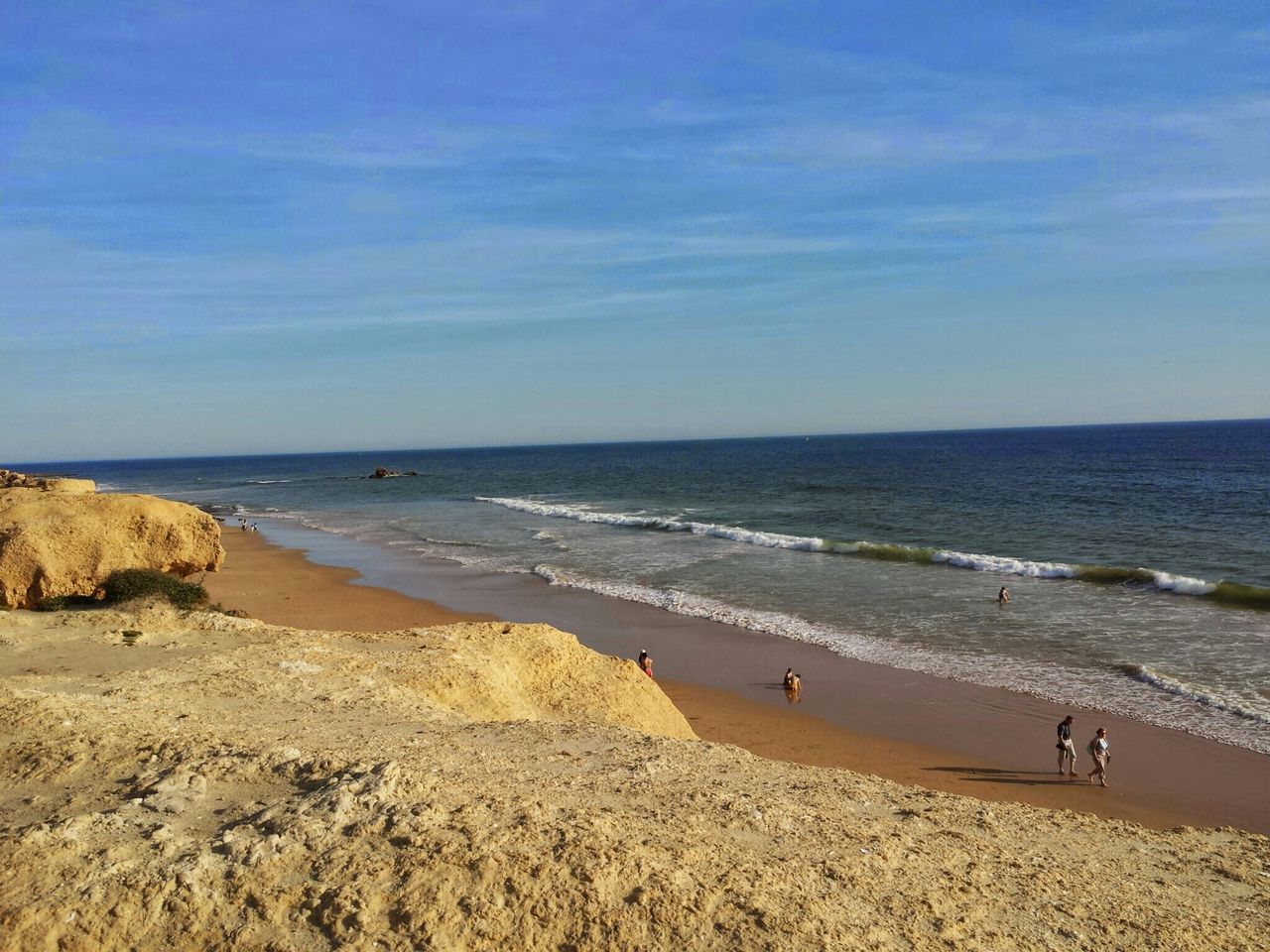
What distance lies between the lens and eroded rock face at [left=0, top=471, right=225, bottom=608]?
16.5 m

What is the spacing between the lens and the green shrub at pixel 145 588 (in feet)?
54.4

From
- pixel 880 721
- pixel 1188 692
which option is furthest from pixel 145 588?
pixel 1188 692

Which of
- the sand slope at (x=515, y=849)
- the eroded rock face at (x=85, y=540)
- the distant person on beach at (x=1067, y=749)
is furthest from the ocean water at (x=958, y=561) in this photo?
the eroded rock face at (x=85, y=540)

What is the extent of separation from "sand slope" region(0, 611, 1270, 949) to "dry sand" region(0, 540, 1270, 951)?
2 centimetres

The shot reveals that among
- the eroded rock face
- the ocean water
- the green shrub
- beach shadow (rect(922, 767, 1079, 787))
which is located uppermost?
the eroded rock face

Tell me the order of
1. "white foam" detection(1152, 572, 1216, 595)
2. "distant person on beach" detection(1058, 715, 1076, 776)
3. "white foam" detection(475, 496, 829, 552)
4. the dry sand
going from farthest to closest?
"white foam" detection(475, 496, 829, 552)
"white foam" detection(1152, 572, 1216, 595)
"distant person on beach" detection(1058, 715, 1076, 776)
the dry sand

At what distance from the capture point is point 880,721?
629 inches

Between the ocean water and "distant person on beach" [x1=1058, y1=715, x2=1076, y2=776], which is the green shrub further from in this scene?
"distant person on beach" [x1=1058, y1=715, x2=1076, y2=776]

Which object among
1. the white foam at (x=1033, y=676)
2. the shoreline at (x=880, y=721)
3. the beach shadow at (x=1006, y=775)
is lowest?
the beach shadow at (x=1006, y=775)

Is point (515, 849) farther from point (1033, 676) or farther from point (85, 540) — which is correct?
point (1033, 676)

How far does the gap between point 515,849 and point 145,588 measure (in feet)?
44.9

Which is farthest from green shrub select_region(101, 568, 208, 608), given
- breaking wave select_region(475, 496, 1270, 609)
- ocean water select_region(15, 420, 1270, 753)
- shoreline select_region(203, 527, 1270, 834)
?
breaking wave select_region(475, 496, 1270, 609)

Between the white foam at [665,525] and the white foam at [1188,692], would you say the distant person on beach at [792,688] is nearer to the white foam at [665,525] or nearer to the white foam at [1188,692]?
the white foam at [1188,692]

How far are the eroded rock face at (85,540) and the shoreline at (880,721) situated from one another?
16.1 feet
